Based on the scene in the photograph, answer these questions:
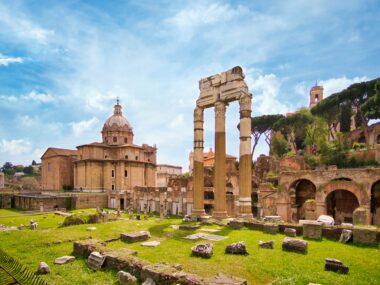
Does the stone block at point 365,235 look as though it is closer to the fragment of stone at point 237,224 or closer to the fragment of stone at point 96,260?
the fragment of stone at point 237,224

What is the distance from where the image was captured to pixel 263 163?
31.6m

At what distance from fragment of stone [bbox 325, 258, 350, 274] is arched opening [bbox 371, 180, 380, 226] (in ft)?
50.4

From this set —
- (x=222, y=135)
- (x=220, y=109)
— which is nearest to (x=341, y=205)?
(x=222, y=135)

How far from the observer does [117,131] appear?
157 ft

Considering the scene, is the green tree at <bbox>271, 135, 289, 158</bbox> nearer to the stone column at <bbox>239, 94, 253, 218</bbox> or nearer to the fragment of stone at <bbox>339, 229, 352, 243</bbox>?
the stone column at <bbox>239, 94, 253, 218</bbox>

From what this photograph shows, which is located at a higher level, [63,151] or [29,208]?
[63,151]

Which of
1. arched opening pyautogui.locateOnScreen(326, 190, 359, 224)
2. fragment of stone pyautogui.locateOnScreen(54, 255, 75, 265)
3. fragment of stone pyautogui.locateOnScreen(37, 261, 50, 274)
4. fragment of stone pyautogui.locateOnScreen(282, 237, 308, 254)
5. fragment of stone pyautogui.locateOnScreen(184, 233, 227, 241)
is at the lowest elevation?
arched opening pyautogui.locateOnScreen(326, 190, 359, 224)

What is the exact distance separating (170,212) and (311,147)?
19.8 meters

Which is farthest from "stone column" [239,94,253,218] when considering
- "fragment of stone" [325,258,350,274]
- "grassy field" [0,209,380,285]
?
"fragment of stone" [325,258,350,274]

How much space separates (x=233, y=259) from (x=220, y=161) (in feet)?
22.9

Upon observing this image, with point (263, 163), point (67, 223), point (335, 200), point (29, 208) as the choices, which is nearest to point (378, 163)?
point (335, 200)

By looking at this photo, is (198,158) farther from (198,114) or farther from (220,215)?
(220,215)

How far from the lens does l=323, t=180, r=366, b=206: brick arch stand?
1786 centimetres

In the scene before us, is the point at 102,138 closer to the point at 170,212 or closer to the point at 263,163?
the point at 170,212
